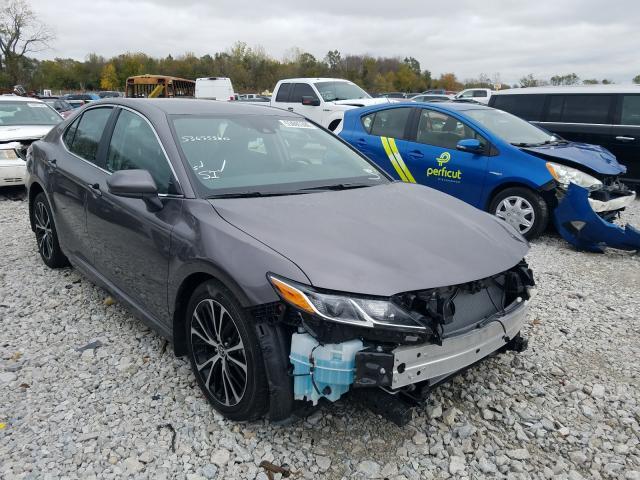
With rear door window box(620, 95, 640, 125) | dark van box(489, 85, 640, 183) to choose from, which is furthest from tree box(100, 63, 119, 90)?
rear door window box(620, 95, 640, 125)

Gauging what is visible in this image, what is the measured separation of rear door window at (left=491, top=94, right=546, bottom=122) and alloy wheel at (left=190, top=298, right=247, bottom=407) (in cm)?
827

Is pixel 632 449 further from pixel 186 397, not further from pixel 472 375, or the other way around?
pixel 186 397

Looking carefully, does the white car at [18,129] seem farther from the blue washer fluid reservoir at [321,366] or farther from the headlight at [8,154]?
the blue washer fluid reservoir at [321,366]

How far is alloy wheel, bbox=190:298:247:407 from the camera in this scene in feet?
8.04

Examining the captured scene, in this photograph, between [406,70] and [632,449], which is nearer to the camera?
[632,449]

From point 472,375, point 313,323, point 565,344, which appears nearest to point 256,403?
point 313,323

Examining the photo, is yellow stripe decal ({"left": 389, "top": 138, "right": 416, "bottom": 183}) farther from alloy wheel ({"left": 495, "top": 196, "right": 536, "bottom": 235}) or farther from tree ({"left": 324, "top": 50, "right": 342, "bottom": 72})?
tree ({"left": 324, "top": 50, "right": 342, "bottom": 72})

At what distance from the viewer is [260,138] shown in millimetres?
3369

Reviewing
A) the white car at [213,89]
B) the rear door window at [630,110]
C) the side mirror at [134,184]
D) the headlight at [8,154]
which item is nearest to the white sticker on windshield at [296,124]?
the side mirror at [134,184]

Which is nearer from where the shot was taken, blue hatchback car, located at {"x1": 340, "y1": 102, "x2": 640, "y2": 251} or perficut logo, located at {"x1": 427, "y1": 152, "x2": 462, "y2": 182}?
blue hatchback car, located at {"x1": 340, "y1": 102, "x2": 640, "y2": 251}

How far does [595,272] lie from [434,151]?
8.01 ft

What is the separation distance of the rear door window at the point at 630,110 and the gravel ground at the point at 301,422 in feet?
18.8

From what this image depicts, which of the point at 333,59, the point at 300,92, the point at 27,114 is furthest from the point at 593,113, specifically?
the point at 333,59

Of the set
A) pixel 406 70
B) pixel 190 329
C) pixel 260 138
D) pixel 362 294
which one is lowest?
pixel 190 329
